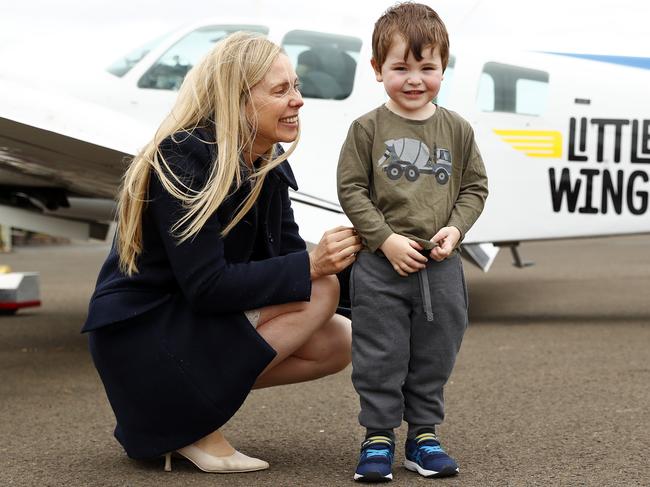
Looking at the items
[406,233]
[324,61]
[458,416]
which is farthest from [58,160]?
[406,233]

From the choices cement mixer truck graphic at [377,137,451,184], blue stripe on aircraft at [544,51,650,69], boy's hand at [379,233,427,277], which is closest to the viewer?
boy's hand at [379,233,427,277]

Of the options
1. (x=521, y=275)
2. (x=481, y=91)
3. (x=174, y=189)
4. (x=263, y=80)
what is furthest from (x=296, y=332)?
(x=521, y=275)

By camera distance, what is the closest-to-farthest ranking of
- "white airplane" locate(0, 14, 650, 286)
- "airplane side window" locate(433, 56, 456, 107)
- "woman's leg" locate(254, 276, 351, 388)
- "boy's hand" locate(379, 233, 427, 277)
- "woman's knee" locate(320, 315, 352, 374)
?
"boy's hand" locate(379, 233, 427, 277) < "woman's leg" locate(254, 276, 351, 388) < "woman's knee" locate(320, 315, 352, 374) < "white airplane" locate(0, 14, 650, 286) < "airplane side window" locate(433, 56, 456, 107)

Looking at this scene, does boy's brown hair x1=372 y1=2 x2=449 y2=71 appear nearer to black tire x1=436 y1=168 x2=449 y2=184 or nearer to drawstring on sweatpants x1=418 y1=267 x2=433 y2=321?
black tire x1=436 y1=168 x2=449 y2=184

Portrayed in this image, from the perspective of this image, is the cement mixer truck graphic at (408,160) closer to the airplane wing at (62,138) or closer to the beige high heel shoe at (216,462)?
the beige high heel shoe at (216,462)

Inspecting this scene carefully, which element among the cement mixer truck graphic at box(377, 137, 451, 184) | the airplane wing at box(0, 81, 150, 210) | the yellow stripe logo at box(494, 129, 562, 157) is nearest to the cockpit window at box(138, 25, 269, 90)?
the airplane wing at box(0, 81, 150, 210)

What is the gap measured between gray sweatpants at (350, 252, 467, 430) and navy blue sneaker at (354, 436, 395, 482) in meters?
0.05

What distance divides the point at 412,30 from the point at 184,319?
1.06 m

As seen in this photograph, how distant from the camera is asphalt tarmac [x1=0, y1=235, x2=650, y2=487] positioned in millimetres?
3004

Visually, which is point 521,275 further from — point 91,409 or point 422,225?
point 422,225

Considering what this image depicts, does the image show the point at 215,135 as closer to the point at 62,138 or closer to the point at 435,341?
the point at 435,341

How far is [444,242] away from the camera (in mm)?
2828

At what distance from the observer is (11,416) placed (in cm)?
400

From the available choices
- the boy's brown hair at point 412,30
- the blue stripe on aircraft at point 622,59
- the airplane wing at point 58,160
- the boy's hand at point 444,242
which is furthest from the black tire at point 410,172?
the blue stripe on aircraft at point 622,59
